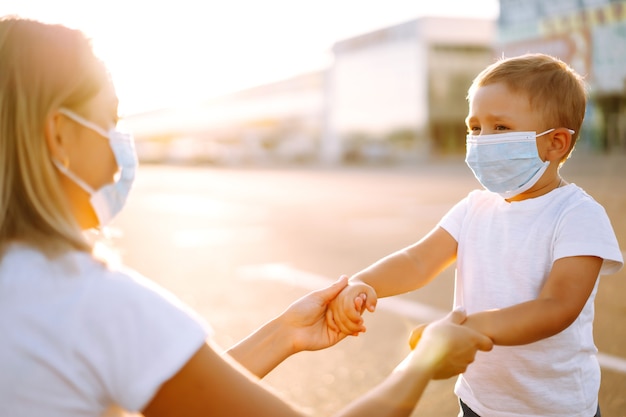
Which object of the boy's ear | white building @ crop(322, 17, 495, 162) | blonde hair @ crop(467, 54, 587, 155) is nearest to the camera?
blonde hair @ crop(467, 54, 587, 155)

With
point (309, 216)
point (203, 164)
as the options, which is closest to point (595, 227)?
point (309, 216)

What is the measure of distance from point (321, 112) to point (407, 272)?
216 ft

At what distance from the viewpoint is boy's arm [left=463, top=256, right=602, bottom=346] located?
6.36 ft

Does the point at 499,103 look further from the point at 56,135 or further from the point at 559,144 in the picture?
the point at 56,135

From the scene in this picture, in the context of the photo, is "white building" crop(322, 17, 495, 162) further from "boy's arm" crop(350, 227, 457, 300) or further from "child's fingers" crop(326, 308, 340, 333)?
"child's fingers" crop(326, 308, 340, 333)

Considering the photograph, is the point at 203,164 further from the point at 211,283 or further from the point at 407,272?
the point at 407,272

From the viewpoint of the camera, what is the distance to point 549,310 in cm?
197

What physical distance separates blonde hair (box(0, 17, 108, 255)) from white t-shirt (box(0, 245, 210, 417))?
0.29 feet

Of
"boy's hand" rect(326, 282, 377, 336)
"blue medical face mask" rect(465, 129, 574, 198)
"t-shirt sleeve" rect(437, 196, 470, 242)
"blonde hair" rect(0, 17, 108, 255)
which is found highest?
"blonde hair" rect(0, 17, 108, 255)

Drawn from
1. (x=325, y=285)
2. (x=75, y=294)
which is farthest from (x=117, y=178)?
(x=325, y=285)

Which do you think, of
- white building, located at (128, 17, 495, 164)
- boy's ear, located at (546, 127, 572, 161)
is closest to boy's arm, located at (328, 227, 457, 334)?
boy's ear, located at (546, 127, 572, 161)

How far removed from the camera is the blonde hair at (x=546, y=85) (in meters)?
2.19

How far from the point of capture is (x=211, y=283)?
7.56 m

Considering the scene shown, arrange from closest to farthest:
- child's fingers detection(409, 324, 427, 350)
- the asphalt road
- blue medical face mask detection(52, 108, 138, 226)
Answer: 1. blue medical face mask detection(52, 108, 138, 226)
2. child's fingers detection(409, 324, 427, 350)
3. the asphalt road
